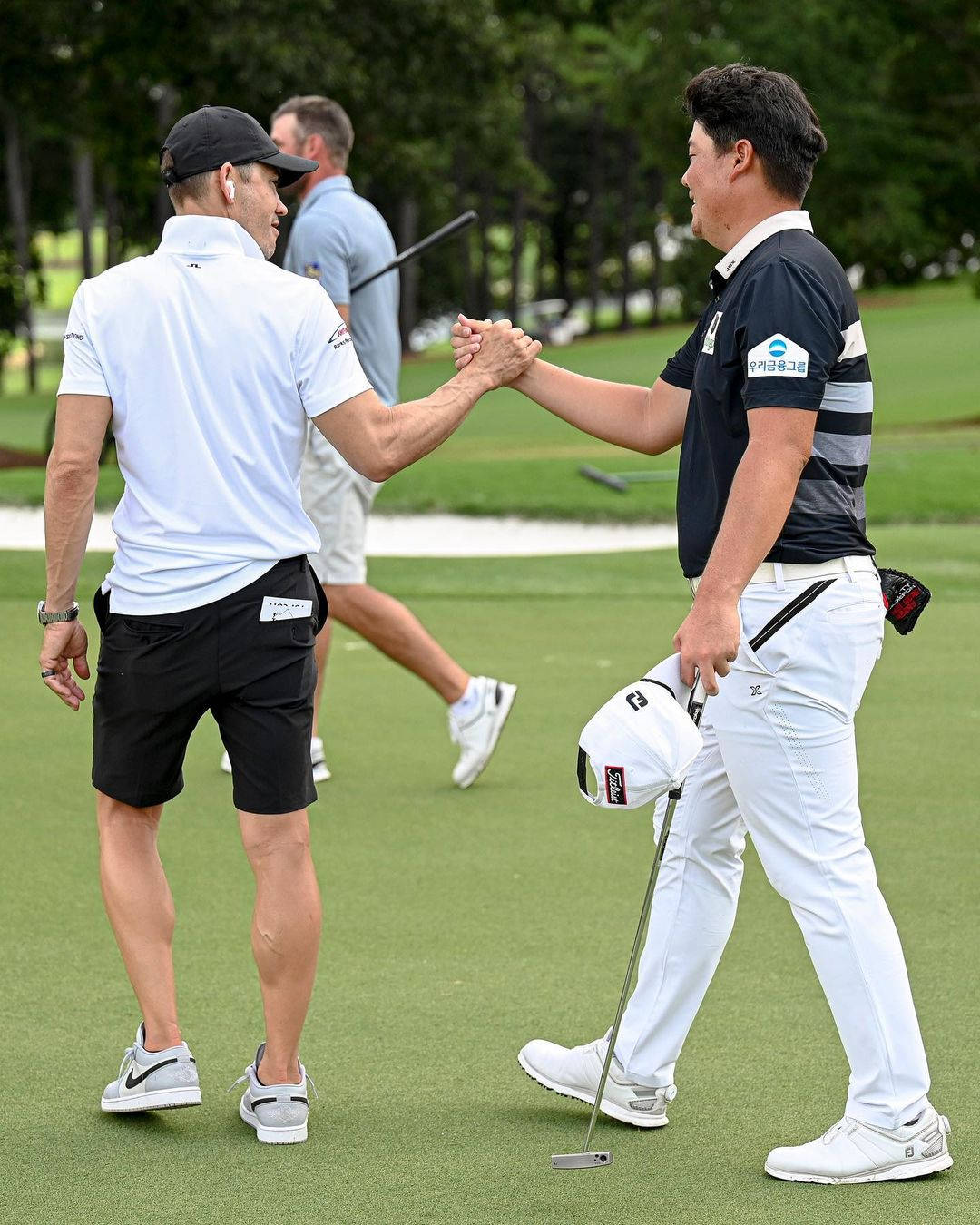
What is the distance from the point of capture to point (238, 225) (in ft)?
11.5

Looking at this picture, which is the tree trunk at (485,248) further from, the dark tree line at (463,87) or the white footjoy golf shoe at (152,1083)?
the white footjoy golf shoe at (152,1083)

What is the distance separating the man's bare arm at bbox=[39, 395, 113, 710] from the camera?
3439mm

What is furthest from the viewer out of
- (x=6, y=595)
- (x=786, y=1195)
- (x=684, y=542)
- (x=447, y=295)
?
(x=447, y=295)

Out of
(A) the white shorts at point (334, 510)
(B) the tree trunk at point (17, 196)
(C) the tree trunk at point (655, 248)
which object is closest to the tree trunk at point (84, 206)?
(B) the tree trunk at point (17, 196)

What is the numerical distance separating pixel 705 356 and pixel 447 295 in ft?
202

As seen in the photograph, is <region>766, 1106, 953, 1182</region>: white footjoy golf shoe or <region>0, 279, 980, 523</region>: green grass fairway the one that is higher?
Result: <region>766, 1106, 953, 1182</region>: white footjoy golf shoe

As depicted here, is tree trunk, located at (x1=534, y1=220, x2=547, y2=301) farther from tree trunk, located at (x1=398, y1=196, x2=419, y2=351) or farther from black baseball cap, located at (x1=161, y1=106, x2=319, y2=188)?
black baseball cap, located at (x1=161, y1=106, x2=319, y2=188)

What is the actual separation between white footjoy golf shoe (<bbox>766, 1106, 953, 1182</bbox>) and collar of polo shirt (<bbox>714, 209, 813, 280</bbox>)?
1.63 meters

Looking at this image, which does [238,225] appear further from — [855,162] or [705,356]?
[855,162]

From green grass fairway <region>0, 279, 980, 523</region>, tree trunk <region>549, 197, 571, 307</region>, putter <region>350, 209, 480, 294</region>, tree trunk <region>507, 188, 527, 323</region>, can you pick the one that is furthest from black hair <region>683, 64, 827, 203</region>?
tree trunk <region>549, 197, 571, 307</region>

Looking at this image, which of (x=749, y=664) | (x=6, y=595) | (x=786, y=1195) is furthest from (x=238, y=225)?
(x=6, y=595)

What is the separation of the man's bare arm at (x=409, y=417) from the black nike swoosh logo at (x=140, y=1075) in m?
1.24

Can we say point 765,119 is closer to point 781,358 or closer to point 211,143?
point 781,358

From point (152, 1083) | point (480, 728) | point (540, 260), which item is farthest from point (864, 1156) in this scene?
point (540, 260)
